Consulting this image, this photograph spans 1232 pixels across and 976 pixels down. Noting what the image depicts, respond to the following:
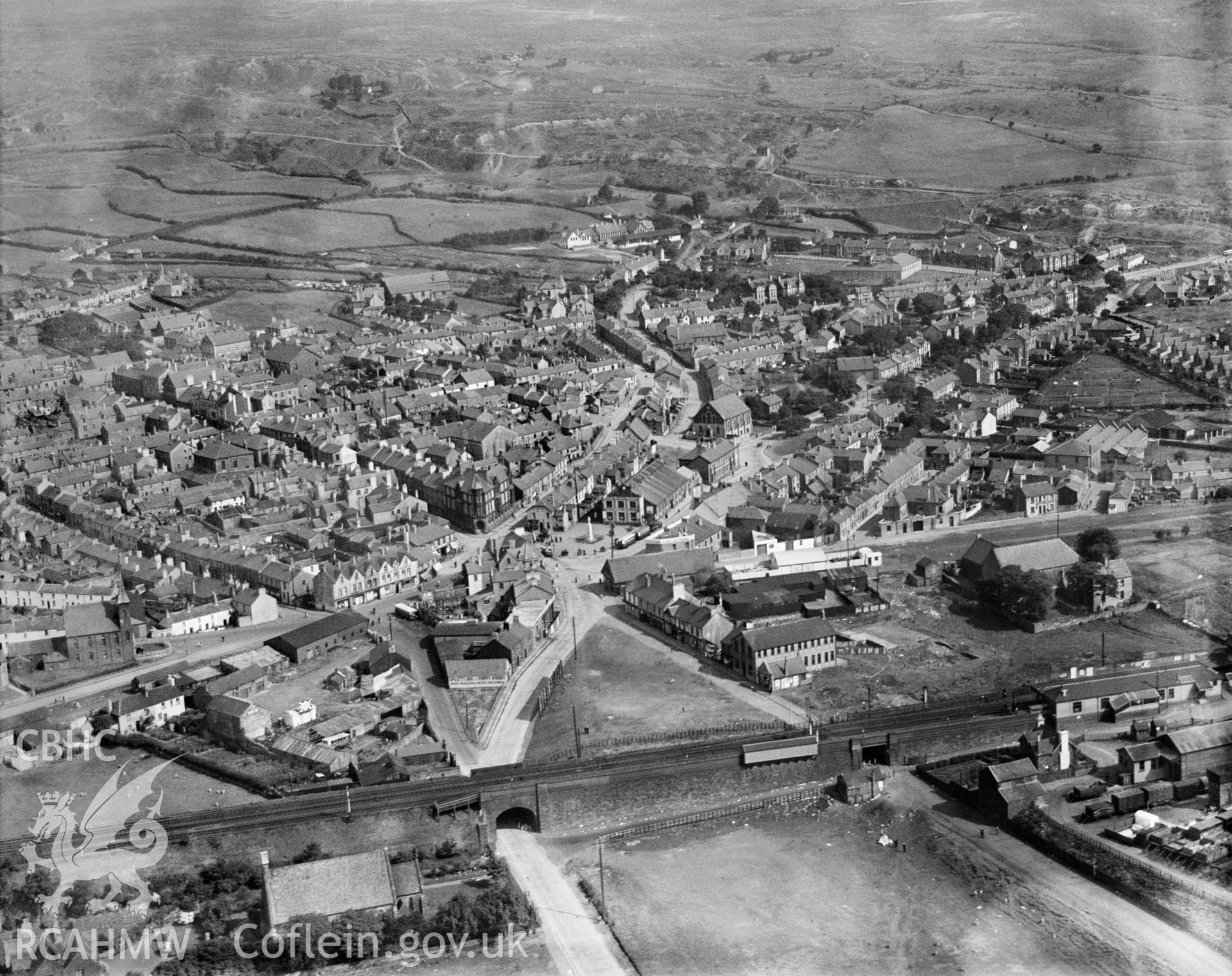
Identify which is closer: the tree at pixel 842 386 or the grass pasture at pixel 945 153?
the tree at pixel 842 386

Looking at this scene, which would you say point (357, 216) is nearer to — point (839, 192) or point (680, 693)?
point (839, 192)

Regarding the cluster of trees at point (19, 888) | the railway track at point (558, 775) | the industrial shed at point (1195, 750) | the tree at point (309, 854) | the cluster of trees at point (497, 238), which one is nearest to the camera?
the cluster of trees at point (19, 888)

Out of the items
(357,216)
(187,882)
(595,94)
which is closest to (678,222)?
(357,216)

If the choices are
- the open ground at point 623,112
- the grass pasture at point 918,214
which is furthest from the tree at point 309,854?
the grass pasture at point 918,214

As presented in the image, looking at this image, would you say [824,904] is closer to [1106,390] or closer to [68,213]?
[1106,390]

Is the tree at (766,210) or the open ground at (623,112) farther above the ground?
the open ground at (623,112)

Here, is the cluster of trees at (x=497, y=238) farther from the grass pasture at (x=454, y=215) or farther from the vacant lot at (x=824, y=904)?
the vacant lot at (x=824, y=904)
